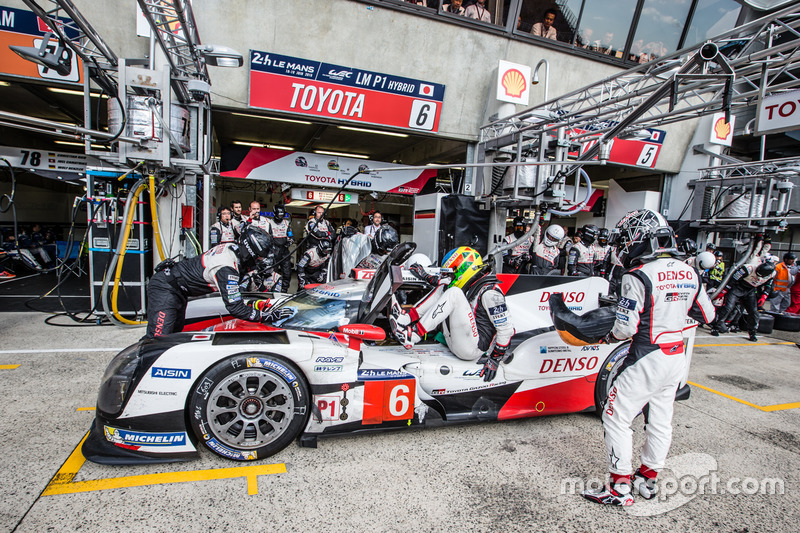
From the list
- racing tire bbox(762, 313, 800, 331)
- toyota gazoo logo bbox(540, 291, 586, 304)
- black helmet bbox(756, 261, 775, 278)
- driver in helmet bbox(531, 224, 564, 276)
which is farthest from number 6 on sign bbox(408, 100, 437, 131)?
racing tire bbox(762, 313, 800, 331)

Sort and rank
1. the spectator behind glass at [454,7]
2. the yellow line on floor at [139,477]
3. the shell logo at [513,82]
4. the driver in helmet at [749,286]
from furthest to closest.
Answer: the shell logo at [513,82] < the spectator behind glass at [454,7] < the driver in helmet at [749,286] < the yellow line on floor at [139,477]

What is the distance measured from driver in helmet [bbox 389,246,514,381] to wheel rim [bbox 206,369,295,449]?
0.92 m

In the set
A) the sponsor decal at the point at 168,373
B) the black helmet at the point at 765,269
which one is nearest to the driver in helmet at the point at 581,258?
the black helmet at the point at 765,269

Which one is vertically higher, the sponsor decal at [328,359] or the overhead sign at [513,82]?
the overhead sign at [513,82]

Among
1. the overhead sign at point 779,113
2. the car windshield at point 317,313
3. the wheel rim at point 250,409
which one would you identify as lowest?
the wheel rim at point 250,409

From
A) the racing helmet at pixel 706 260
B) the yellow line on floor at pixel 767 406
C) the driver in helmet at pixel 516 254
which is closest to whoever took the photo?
the yellow line on floor at pixel 767 406

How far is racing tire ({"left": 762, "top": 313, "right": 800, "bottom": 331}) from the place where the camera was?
340 inches

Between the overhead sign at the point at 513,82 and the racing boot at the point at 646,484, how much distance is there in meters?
7.87

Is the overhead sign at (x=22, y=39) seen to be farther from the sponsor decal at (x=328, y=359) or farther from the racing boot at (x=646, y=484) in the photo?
the racing boot at (x=646, y=484)

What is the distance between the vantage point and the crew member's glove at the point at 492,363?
299cm

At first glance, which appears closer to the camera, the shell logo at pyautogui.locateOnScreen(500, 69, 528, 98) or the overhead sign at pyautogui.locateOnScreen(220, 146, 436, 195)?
the shell logo at pyautogui.locateOnScreen(500, 69, 528, 98)

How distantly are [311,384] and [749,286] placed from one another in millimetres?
8555

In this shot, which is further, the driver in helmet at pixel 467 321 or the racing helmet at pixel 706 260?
the racing helmet at pixel 706 260

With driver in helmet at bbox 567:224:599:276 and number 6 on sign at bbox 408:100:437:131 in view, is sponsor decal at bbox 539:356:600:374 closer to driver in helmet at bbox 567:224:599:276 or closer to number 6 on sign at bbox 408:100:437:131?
number 6 on sign at bbox 408:100:437:131
